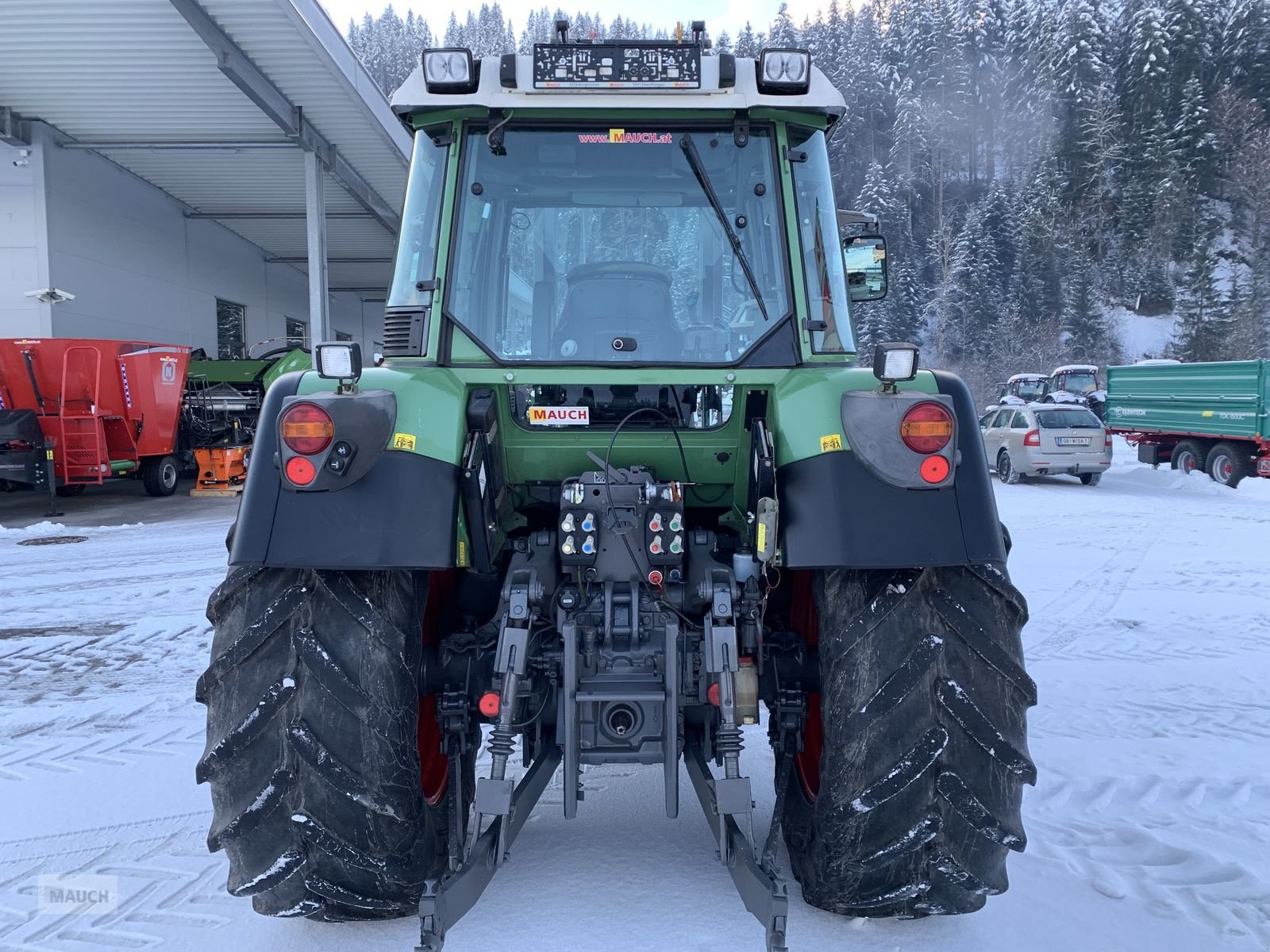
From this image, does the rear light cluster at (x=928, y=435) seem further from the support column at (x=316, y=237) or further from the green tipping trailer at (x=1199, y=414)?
the green tipping trailer at (x=1199, y=414)

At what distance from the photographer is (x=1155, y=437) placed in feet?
64.4

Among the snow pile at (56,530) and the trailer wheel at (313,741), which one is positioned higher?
the trailer wheel at (313,741)

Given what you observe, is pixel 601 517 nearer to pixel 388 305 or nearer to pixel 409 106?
pixel 388 305

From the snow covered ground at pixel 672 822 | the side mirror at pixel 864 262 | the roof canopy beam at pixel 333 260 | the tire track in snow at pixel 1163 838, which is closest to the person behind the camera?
the snow covered ground at pixel 672 822

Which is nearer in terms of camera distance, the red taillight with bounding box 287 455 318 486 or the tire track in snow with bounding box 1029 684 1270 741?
the red taillight with bounding box 287 455 318 486

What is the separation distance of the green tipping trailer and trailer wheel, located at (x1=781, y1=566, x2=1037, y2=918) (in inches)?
642

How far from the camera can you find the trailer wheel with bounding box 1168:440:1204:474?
17906 millimetres

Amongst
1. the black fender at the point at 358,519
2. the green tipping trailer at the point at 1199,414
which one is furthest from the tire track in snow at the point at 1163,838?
the green tipping trailer at the point at 1199,414

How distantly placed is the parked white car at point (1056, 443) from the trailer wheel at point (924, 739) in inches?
575

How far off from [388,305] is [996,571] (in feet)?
6.81

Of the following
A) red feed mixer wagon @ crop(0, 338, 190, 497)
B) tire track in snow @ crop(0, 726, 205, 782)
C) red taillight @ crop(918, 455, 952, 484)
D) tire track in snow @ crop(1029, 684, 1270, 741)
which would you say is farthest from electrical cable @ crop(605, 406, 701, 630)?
red feed mixer wagon @ crop(0, 338, 190, 497)

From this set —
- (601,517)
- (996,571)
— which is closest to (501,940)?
(601,517)

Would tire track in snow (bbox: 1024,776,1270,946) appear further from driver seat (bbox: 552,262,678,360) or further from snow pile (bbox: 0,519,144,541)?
snow pile (bbox: 0,519,144,541)

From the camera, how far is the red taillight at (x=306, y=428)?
243cm
